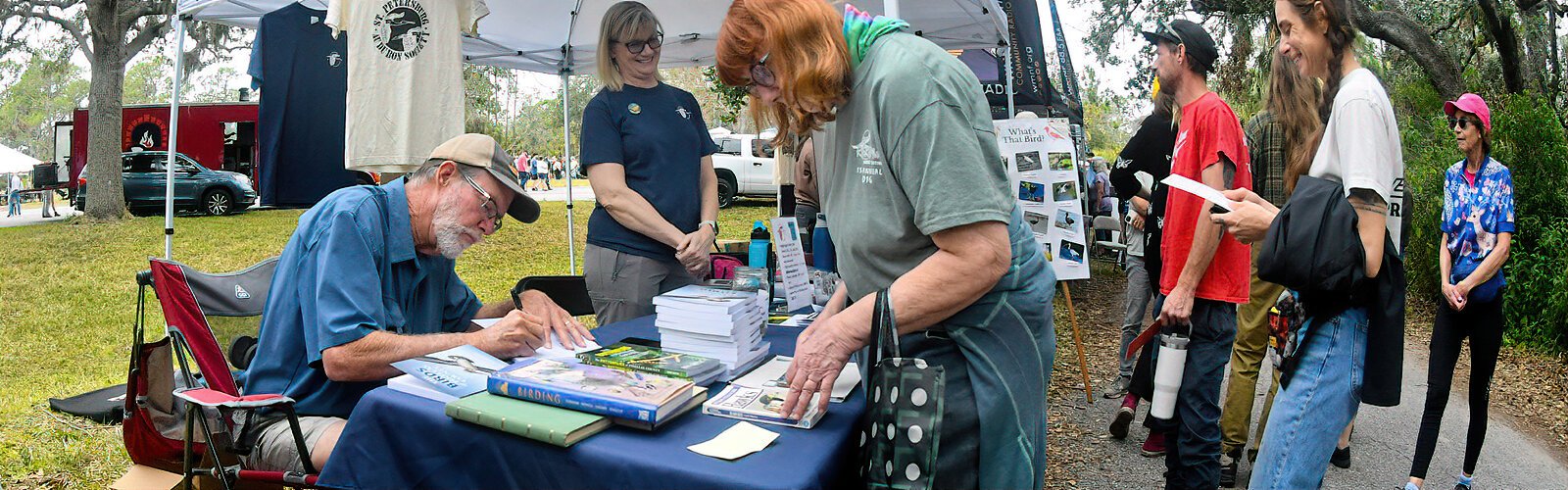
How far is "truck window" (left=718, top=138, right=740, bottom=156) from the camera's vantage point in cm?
1941

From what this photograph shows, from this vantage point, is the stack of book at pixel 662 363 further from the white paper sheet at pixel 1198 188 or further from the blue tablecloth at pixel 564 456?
the white paper sheet at pixel 1198 188

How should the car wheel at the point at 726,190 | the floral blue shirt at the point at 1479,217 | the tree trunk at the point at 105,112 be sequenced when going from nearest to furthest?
the floral blue shirt at the point at 1479,217
the tree trunk at the point at 105,112
the car wheel at the point at 726,190

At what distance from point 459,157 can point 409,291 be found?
406 millimetres

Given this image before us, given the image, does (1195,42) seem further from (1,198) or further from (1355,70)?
(1,198)

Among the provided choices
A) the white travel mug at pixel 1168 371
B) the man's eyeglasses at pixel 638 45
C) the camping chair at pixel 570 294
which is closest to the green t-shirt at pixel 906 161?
the white travel mug at pixel 1168 371

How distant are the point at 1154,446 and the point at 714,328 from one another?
279 cm

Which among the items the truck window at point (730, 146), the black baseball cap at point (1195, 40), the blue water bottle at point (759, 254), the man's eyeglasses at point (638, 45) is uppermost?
the truck window at point (730, 146)

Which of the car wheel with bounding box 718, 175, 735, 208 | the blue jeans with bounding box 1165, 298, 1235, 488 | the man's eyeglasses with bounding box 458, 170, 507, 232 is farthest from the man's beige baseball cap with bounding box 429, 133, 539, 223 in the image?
the car wheel with bounding box 718, 175, 735, 208

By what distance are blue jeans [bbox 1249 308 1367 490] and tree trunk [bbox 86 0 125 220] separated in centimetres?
1742

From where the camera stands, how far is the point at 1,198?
29.5 meters

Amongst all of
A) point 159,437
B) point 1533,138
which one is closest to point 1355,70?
point 159,437

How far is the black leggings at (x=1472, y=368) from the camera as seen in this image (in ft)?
10.7

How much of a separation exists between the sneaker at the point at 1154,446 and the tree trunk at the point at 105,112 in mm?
16531

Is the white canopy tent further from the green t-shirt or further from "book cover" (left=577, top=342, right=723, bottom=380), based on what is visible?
the green t-shirt
